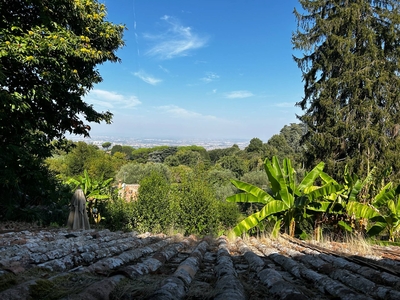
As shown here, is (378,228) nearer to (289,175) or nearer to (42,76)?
(289,175)

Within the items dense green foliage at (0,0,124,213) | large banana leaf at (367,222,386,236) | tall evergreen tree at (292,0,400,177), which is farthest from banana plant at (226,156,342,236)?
tall evergreen tree at (292,0,400,177)

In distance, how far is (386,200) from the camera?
886 centimetres

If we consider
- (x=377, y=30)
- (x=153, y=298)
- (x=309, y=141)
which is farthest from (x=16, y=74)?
(x=377, y=30)

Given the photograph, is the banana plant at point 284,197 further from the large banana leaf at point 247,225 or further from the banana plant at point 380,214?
the banana plant at point 380,214

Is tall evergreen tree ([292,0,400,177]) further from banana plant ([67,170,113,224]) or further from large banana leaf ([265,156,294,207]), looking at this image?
banana plant ([67,170,113,224])

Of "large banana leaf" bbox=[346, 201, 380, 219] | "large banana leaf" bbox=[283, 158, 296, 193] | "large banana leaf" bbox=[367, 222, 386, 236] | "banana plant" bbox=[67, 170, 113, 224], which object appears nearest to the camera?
"large banana leaf" bbox=[346, 201, 380, 219]

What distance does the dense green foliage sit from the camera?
7602mm

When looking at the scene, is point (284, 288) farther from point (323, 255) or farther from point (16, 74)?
point (16, 74)

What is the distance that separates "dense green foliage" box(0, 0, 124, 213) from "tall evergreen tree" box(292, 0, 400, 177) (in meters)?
11.4

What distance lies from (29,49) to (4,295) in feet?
23.8

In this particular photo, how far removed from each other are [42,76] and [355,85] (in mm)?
14322

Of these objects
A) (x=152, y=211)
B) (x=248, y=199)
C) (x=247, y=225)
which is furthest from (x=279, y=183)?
(x=152, y=211)

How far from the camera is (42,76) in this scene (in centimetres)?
798

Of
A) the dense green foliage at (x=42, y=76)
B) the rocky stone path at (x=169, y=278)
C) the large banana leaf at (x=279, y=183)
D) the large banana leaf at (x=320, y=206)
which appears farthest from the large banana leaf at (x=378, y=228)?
the dense green foliage at (x=42, y=76)
